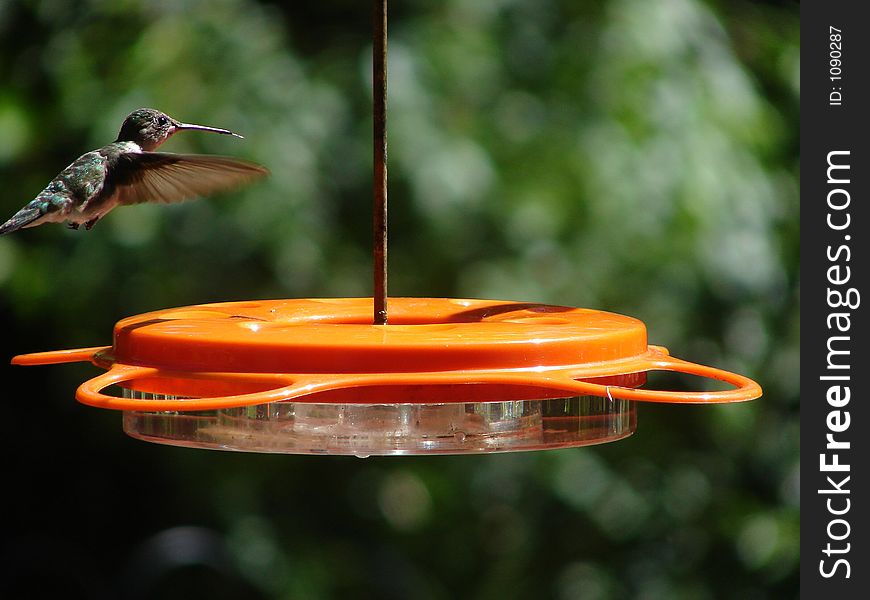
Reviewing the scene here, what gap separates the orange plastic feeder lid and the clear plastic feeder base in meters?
0.08

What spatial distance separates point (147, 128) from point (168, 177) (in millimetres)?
182

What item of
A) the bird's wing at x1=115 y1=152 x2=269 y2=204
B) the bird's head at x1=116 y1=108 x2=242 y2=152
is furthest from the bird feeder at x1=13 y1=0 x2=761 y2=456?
the bird's head at x1=116 y1=108 x2=242 y2=152

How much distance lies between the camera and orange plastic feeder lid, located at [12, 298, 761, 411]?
1476 mm

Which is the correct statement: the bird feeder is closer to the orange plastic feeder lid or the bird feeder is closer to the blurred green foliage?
the orange plastic feeder lid

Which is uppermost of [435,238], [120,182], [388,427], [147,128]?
[147,128]

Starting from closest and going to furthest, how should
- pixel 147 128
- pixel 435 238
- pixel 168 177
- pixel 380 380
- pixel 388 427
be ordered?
pixel 380 380 → pixel 388 427 → pixel 168 177 → pixel 147 128 → pixel 435 238

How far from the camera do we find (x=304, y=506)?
148 inches

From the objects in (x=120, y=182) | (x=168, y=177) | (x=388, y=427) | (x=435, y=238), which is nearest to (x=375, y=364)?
(x=388, y=427)

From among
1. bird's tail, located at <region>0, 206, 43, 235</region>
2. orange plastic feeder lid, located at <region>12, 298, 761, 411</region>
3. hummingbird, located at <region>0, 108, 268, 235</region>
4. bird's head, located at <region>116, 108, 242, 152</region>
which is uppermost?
bird's head, located at <region>116, 108, 242, 152</region>

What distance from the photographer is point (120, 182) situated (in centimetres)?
244

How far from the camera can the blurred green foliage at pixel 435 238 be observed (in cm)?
338

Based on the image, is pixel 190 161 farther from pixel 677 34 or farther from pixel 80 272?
pixel 677 34

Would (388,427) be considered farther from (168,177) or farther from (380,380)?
(168,177)

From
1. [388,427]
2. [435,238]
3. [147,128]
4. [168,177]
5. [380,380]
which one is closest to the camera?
[380,380]
